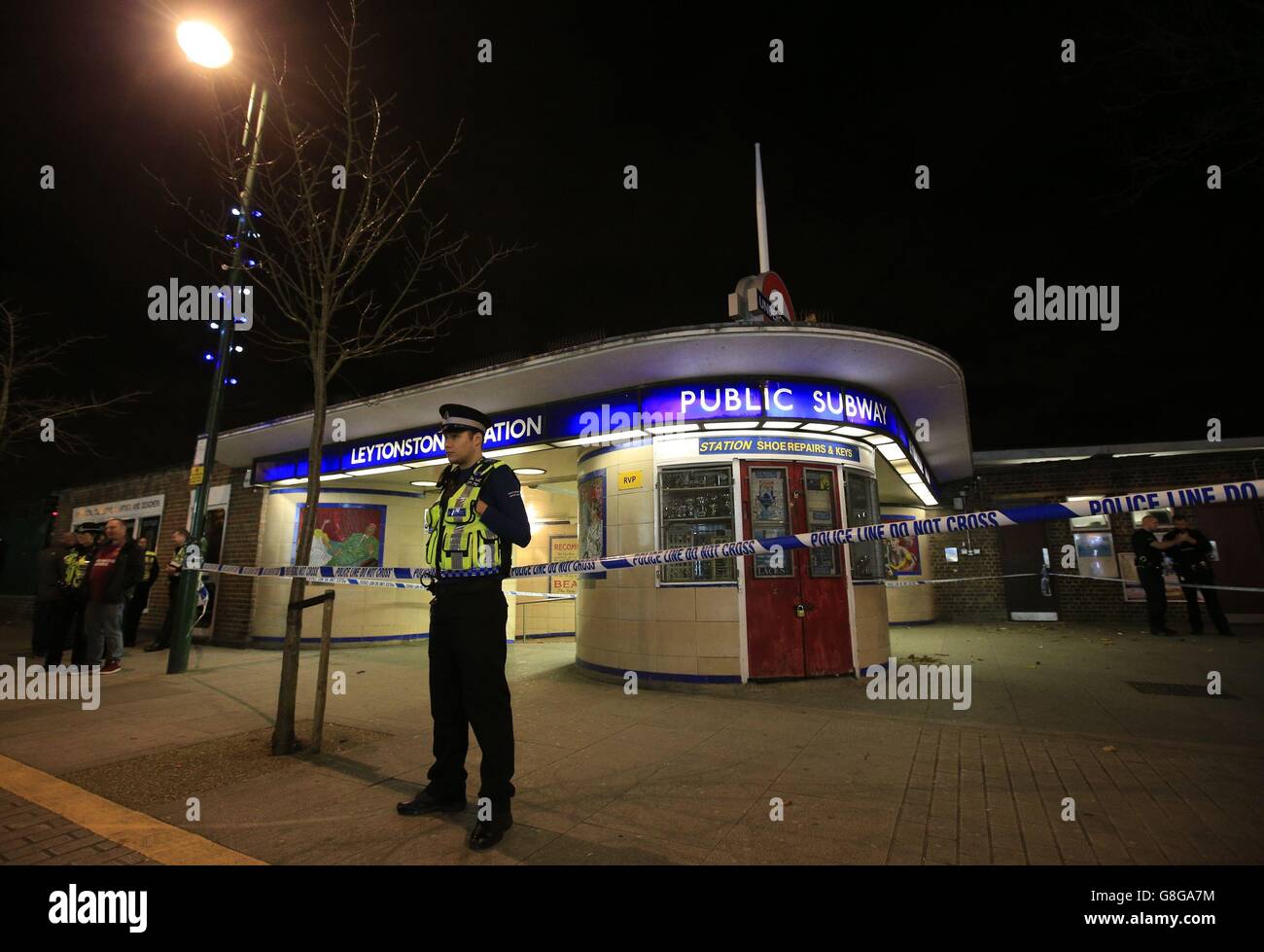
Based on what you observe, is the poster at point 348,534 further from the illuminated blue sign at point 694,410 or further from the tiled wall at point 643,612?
the tiled wall at point 643,612

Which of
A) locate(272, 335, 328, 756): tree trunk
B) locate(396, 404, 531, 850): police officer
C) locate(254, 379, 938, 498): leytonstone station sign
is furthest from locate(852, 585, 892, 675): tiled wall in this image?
locate(272, 335, 328, 756): tree trunk

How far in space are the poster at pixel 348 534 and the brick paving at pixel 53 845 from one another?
291 inches

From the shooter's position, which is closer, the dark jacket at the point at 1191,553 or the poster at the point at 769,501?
the poster at the point at 769,501

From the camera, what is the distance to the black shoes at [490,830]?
273 cm

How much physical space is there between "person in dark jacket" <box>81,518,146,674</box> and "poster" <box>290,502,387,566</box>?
2.80 meters

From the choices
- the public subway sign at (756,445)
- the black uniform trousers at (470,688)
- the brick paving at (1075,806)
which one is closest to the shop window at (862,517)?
the public subway sign at (756,445)

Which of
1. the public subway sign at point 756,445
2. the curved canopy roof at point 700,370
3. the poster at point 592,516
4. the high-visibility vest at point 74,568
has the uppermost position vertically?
the curved canopy roof at point 700,370

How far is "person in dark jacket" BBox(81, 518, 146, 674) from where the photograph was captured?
7.26 meters

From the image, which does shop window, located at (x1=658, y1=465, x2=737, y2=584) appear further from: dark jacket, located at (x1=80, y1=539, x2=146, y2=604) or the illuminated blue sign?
dark jacket, located at (x1=80, y1=539, x2=146, y2=604)

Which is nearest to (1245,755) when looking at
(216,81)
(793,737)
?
(793,737)

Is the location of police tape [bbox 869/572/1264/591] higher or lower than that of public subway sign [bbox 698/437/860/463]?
lower

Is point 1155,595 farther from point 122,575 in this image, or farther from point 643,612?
point 122,575

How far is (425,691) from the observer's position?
6.48 metres
